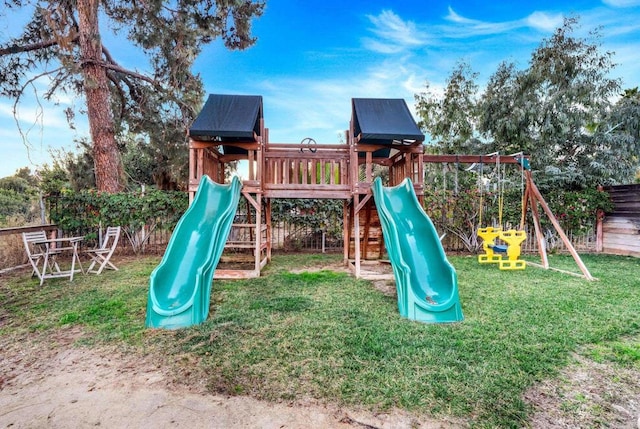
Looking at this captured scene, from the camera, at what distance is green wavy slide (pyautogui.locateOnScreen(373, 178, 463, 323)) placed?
3.71m

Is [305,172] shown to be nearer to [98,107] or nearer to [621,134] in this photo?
[98,107]

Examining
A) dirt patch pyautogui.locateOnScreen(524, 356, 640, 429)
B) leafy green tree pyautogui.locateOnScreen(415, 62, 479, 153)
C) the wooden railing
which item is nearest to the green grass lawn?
dirt patch pyautogui.locateOnScreen(524, 356, 640, 429)

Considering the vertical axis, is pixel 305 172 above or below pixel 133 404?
above

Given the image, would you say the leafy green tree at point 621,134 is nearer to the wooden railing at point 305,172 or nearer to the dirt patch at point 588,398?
the wooden railing at point 305,172

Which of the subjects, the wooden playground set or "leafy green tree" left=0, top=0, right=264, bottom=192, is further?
"leafy green tree" left=0, top=0, right=264, bottom=192

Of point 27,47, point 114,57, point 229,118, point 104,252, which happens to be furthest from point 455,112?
point 27,47

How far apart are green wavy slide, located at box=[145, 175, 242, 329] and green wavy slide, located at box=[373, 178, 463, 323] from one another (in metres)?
2.47

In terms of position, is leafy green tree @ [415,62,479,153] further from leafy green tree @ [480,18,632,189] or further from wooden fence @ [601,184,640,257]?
Result: wooden fence @ [601,184,640,257]

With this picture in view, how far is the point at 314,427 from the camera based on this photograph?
192 cm

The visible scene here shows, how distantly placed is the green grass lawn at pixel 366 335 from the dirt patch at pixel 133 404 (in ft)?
0.46

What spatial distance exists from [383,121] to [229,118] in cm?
295

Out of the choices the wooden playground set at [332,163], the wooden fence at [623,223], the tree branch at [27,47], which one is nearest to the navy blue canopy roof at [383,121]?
the wooden playground set at [332,163]

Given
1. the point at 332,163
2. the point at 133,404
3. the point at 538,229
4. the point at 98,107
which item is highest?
the point at 98,107

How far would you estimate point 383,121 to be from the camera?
613 centimetres
